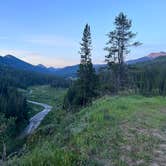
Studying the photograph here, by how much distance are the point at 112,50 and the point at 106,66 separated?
2255 mm

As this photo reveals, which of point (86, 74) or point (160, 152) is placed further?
point (86, 74)

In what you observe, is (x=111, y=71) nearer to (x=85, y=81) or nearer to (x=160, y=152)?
(x=85, y=81)

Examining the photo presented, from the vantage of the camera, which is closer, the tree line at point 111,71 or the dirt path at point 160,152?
the dirt path at point 160,152

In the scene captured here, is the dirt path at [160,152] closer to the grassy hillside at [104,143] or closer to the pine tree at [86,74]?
the grassy hillside at [104,143]

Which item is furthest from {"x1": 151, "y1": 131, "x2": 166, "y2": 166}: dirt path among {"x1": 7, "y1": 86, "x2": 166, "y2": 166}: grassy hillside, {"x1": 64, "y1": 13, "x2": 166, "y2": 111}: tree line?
{"x1": 64, "y1": 13, "x2": 166, "y2": 111}: tree line

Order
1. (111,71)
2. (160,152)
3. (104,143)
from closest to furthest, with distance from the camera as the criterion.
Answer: (160,152), (104,143), (111,71)

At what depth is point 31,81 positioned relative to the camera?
191 meters

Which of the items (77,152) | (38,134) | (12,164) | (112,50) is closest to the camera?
(12,164)

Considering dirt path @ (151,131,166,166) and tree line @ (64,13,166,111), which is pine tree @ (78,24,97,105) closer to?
tree line @ (64,13,166,111)

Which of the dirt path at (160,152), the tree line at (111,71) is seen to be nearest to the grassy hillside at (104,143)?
the dirt path at (160,152)

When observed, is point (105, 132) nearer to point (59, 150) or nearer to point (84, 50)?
point (59, 150)

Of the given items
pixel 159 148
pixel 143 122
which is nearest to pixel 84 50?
pixel 143 122

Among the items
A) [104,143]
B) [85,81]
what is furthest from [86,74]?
[104,143]

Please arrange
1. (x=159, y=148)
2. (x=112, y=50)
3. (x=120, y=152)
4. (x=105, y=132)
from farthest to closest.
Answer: (x=112, y=50) < (x=105, y=132) < (x=159, y=148) < (x=120, y=152)
